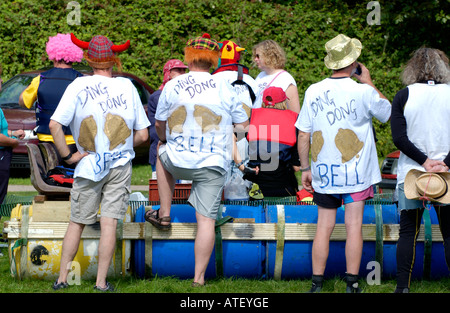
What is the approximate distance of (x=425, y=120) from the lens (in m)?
4.76

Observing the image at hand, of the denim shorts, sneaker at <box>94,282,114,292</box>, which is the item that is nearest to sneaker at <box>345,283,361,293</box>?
the denim shorts

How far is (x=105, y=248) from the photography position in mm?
4914

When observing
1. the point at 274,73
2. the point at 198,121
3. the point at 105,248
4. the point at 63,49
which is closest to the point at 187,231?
the point at 105,248

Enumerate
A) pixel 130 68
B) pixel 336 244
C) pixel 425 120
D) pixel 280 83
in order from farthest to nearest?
pixel 130 68 < pixel 280 83 < pixel 336 244 < pixel 425 120

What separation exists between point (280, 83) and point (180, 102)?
2.03 meters

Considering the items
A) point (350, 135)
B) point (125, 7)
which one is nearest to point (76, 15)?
point (125, 7)

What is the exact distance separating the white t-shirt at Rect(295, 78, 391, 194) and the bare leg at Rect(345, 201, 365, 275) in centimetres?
13

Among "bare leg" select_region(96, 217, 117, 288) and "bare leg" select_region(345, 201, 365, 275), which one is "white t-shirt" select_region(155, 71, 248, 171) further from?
"bare leg" select_region(345, 201, 365, 275)

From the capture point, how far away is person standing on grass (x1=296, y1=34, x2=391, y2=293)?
16.0 ft

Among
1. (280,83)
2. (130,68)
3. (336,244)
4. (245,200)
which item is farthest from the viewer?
(130,68)

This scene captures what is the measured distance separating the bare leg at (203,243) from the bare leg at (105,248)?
591 millimetres

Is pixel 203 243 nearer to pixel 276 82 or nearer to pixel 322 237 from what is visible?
pixel 322 237

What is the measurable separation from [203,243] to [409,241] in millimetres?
1394

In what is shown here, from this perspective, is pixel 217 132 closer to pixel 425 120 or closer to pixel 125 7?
pixel 425 120
